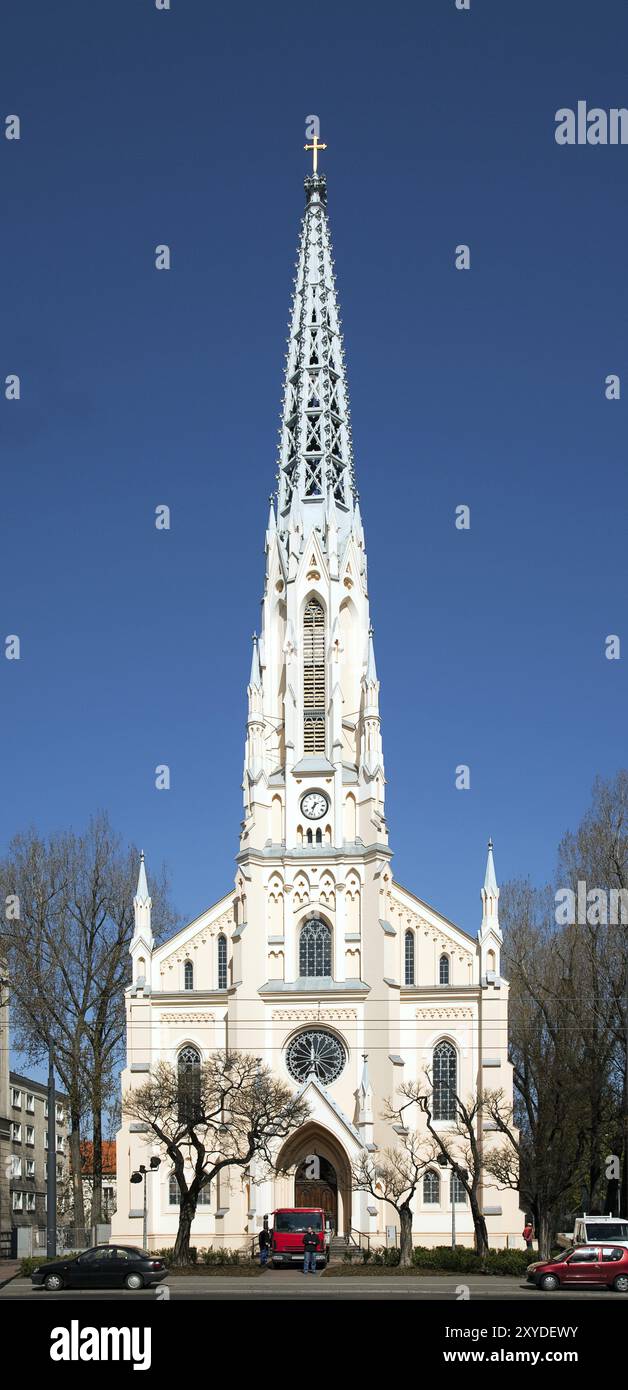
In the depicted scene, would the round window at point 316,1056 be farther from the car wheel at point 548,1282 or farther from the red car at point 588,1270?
the car wheel at point 548,1282

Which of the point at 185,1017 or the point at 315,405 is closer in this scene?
the point at 185,1017

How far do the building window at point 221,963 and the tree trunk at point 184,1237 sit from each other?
839 inches

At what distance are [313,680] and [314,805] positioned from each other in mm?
6713

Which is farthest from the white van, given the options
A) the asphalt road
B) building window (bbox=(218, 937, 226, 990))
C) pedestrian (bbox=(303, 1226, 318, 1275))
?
building window (bbox=(218, 937, 226, 990))

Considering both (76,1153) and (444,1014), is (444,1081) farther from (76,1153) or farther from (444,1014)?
(76,1153)

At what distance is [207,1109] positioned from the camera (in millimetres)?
60906

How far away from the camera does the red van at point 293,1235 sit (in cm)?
5309

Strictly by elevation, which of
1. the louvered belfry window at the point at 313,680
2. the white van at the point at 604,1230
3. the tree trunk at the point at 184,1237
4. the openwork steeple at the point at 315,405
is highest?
the openwork steeple at the point at 315,405

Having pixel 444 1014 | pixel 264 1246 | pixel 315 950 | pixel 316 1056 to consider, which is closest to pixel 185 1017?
pixel 316 1056

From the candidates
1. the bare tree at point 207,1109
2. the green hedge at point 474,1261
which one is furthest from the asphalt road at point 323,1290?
the bare tree at point 207,1109

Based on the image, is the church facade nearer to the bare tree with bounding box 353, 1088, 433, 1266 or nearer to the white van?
the bare tree with bounding box 353, 1088, 433, 1266

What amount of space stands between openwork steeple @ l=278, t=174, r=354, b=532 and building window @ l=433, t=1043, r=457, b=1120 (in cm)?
2785
